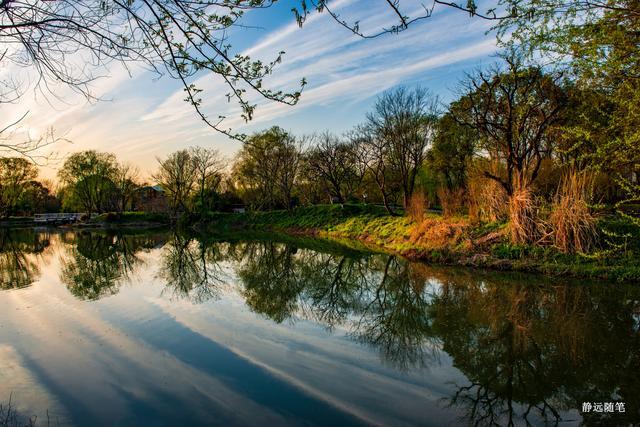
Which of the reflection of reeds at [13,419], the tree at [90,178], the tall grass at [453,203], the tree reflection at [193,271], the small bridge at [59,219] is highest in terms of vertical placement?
the tree at [90,178]

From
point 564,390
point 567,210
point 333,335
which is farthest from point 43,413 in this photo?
point 567,210

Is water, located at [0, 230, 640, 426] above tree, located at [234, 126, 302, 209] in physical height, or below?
below

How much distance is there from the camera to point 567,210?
1224cm

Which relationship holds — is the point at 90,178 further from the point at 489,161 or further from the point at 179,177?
the point at 489,161

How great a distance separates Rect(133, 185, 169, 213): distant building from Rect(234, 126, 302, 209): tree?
13355 millimetres

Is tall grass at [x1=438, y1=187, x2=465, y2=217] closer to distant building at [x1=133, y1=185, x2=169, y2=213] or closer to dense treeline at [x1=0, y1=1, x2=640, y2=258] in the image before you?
dense treeline at [x1=0, y1=1, x2=640, y2=258]

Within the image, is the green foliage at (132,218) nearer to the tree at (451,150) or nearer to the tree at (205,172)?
the tree at (205,172)

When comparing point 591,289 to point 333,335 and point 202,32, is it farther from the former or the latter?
point 202,32

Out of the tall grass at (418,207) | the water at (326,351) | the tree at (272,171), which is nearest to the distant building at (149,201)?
the tree at (272,171)

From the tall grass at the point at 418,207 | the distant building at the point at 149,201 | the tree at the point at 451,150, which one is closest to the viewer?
the tall grass at the point at 418,207

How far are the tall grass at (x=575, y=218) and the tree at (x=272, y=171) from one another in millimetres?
29598

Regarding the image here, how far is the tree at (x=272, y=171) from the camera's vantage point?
41062 mm

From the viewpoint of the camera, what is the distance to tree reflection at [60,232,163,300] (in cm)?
1290

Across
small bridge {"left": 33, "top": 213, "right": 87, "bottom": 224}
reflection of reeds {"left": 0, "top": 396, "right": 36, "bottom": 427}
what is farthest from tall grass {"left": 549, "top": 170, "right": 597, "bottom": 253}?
small bridge {"left": 33, "top": 213, "right": 87, "bottom": 224}
